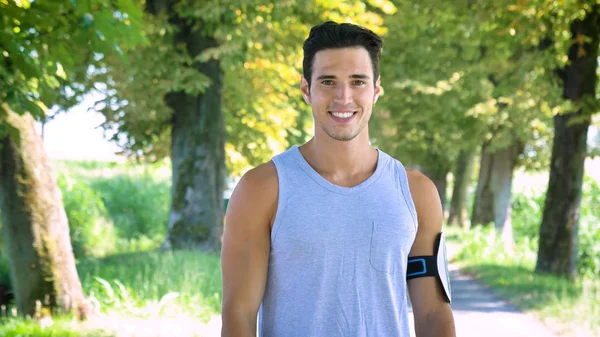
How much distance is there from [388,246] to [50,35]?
4484mm

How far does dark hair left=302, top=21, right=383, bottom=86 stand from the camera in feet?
10.0

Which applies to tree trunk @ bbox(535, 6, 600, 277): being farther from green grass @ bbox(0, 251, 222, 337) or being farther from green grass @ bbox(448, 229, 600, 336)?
green grass @ bbox(0, 251, 222, 337)

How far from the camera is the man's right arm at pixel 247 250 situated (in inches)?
113

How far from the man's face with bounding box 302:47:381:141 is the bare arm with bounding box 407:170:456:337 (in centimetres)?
29

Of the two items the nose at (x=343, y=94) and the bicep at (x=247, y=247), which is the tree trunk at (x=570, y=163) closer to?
the nose at (x=343, y=94)

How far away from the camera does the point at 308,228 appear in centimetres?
288

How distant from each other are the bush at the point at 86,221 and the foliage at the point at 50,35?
1454cm

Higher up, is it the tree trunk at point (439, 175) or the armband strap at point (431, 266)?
the tree trunk at point (439, 175)

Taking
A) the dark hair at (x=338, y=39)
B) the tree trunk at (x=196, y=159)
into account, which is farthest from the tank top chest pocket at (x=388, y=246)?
the tree trunk at (x=196, y=159)

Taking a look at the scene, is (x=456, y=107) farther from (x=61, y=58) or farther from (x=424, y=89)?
(x=61, y=58)

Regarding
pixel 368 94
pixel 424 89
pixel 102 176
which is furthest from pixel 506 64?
pixel 102 176

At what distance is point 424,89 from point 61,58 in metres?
20.1

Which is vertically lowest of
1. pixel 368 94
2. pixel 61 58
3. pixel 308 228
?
pixel 308 228

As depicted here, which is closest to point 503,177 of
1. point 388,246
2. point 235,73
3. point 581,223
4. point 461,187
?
point 461,187
